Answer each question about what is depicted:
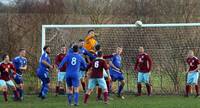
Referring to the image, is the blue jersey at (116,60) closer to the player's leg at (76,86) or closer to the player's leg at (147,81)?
the player's leg at (147,81)

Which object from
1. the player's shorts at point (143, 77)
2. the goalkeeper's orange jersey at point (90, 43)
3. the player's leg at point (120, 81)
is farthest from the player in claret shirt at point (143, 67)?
the goalkeeper's orange jersey at point (90, 43)

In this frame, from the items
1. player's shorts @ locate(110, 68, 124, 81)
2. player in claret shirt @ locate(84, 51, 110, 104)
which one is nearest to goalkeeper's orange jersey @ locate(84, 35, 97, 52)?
player's shorts @ locate(110, 68, 124, 81)

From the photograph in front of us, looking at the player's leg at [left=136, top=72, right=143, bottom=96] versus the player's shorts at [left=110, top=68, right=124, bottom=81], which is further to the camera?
the player's leg at [left=136, top=72, right=143, bottom=96]

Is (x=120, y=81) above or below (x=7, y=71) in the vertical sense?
below

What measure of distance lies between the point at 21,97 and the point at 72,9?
39.1 feet

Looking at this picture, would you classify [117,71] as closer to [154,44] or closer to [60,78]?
[60,78]

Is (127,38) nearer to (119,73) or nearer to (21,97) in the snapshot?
(119,73)

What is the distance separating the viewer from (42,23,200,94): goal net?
977 inches

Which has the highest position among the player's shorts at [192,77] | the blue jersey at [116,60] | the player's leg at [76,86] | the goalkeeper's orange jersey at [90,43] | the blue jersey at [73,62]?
the goalkeeper's orange jersey at [90,43]

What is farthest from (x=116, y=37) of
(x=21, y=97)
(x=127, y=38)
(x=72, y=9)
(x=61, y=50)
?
(x=72, y=9)

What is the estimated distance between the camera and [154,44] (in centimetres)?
2506

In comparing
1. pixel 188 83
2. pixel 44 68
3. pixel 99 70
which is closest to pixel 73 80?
pixel 99 70

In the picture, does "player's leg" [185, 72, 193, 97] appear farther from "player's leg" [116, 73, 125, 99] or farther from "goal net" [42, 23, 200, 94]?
"player's leg" [116, 73, 125, 99]

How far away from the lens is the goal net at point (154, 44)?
81.5 ft
